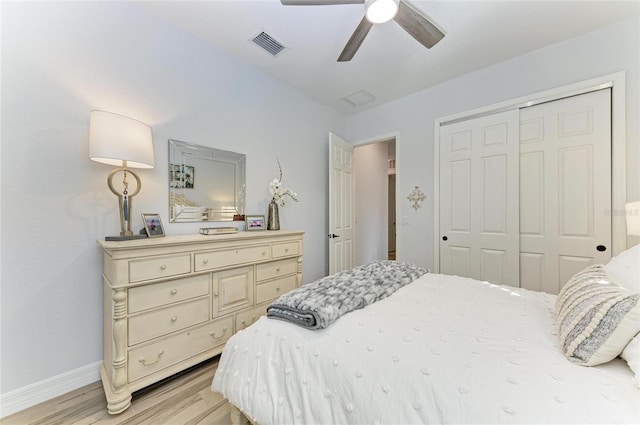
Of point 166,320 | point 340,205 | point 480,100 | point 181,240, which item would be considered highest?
point 480,100

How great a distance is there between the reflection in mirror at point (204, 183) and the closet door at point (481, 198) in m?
2.38

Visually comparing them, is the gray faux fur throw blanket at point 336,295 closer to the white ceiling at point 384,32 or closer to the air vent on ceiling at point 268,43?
the white ceiling at point 384,32

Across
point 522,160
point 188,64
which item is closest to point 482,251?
point 522,160

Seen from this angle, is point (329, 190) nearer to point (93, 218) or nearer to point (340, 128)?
point (340, 128)

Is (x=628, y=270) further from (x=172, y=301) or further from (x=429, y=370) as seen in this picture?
(x=172, y=301)

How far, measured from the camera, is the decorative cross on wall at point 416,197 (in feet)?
10.3

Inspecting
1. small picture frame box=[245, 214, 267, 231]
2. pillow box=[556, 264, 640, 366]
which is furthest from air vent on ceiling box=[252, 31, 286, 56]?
pillow box=[556, 264, 640, 366]

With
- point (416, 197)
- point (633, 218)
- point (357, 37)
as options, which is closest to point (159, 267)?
point (357, 37)

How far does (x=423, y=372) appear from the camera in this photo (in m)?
0.84

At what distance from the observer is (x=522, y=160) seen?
2.50 m

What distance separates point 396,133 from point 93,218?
129 inches

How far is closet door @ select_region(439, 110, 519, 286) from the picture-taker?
255 centimetres

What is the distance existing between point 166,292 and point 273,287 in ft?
2.90

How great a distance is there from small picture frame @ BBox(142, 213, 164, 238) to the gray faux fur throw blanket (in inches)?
45.0
